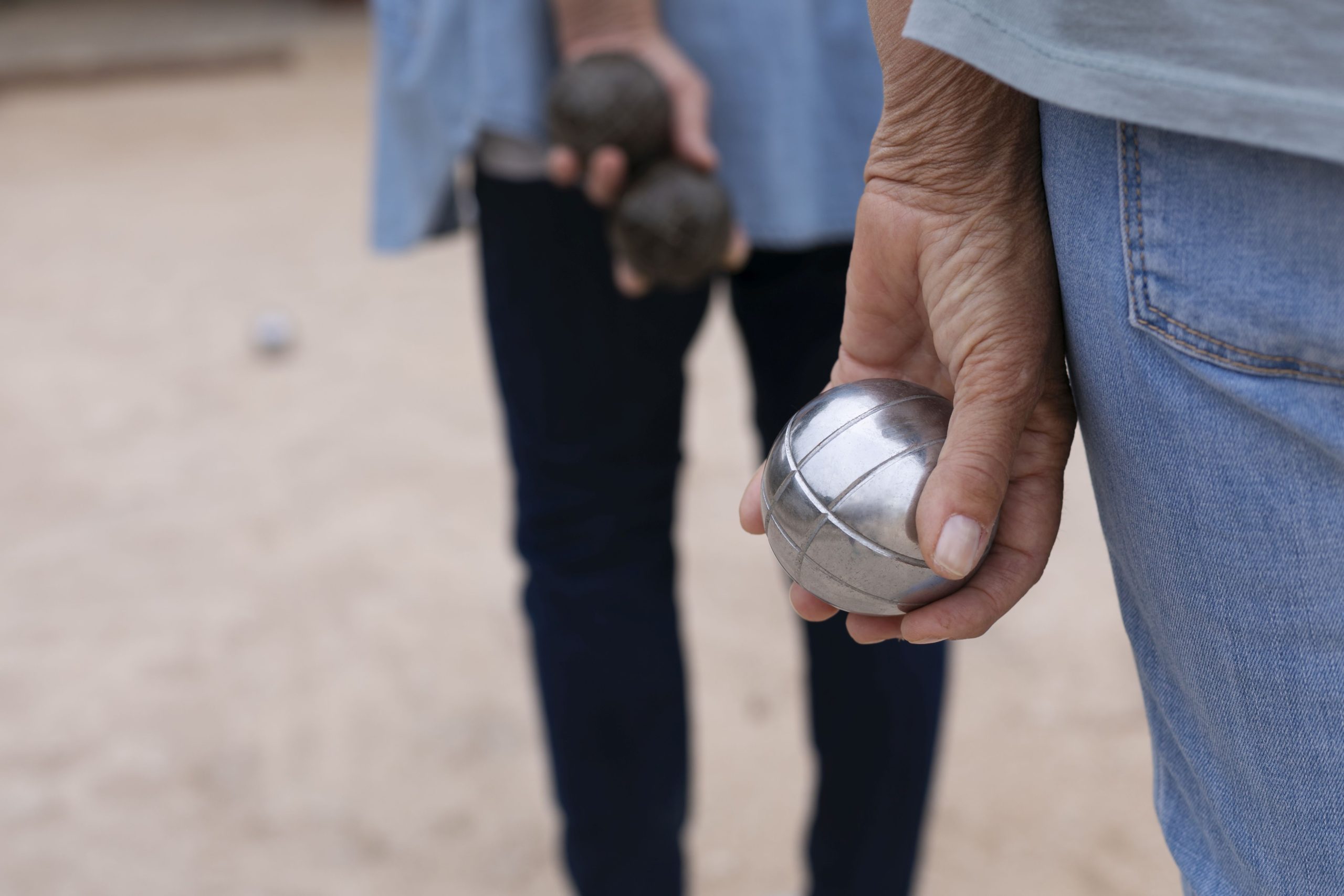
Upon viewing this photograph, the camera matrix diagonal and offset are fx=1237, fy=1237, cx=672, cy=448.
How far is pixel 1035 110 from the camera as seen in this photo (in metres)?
0.74

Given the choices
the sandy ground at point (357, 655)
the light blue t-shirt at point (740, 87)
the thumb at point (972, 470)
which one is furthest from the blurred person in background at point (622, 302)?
the thumb at point (972, 470)

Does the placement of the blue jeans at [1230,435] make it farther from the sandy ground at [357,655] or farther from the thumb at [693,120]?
the sandy ground at [357,655]

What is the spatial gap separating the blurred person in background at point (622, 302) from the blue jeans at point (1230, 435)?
641 millimetres

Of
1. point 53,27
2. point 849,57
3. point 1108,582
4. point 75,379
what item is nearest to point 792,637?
point 1108,582

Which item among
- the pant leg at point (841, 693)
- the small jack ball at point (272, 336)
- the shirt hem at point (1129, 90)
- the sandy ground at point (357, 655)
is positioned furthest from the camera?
the small jack ball at point (272, 336)

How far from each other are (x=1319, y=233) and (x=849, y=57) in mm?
794

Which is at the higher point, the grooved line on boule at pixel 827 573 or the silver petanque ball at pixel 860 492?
the silver petanque ball at pixel 860 492

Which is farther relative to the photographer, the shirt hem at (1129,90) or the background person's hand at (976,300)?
the background person's hand at (976,300)

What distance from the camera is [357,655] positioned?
7.39 feet

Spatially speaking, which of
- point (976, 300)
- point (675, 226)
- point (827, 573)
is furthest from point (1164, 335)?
point (675, 226)

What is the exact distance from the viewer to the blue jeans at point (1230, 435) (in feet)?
1.93

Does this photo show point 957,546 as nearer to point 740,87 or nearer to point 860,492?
point 860,492

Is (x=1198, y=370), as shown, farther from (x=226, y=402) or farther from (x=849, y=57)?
(x=226, y=402)

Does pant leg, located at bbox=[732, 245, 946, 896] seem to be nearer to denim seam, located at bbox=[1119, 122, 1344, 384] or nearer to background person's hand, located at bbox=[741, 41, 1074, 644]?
background person's hand, located at bbox=[741, 41, 1074, 644]
